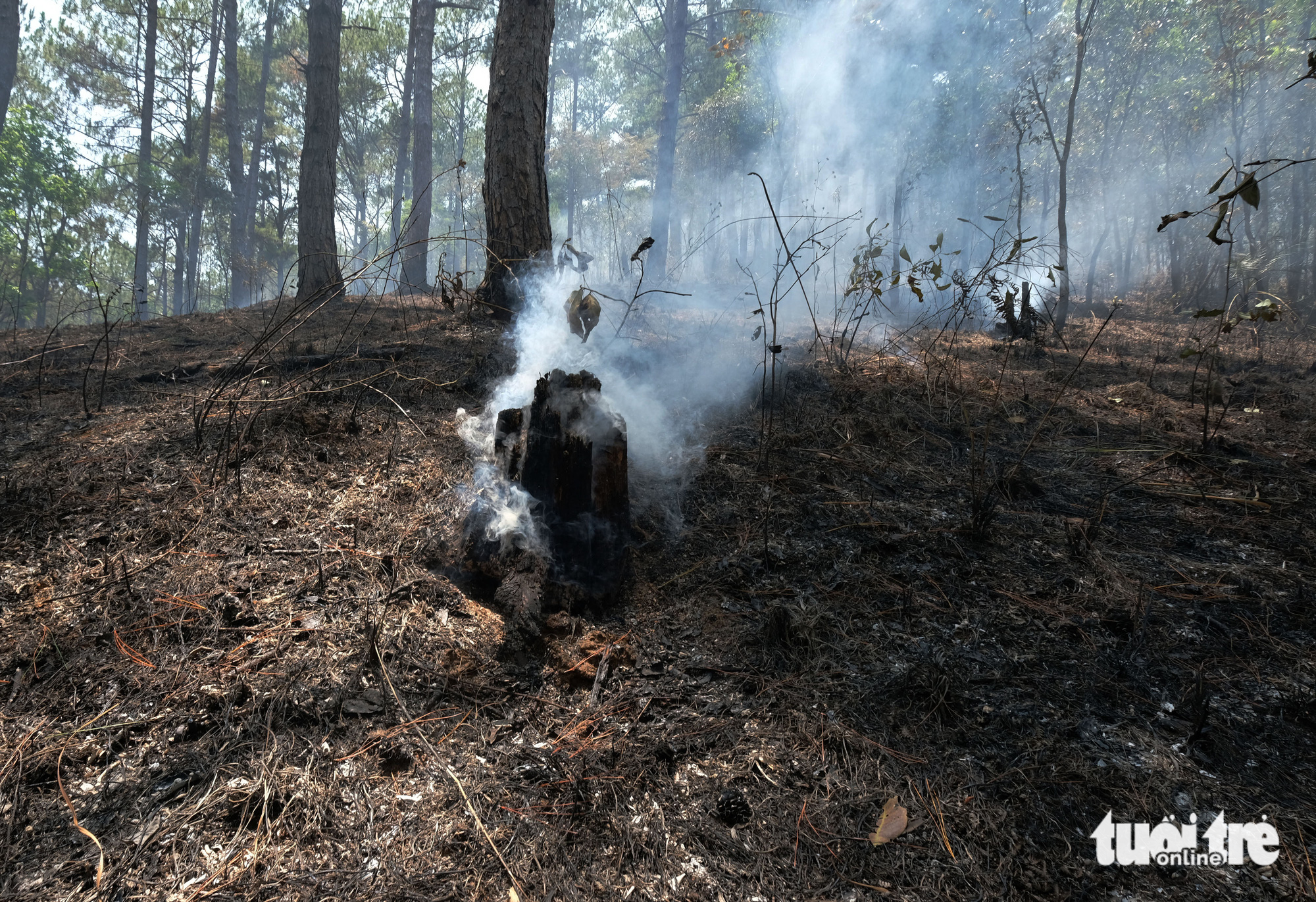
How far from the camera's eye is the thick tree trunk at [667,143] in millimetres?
12336

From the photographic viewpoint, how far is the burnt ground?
132 cm

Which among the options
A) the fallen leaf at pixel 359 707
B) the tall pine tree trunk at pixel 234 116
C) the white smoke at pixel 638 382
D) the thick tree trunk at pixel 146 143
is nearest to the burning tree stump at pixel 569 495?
the white smoke at pixel 638 382

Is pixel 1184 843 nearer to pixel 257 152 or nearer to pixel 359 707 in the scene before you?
pixel 359 707

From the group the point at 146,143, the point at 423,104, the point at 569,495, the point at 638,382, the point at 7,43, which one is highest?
the point at 146,143

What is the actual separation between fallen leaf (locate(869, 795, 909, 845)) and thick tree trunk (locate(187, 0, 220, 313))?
68.6 feet

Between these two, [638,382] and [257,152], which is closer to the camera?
[638,382]

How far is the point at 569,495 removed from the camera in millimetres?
2469

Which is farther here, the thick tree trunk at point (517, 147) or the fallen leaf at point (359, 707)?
the thick tree trunk at point (517, 147)

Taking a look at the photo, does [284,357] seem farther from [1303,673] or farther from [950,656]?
[1303,673]

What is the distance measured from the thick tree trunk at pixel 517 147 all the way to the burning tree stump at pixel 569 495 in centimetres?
255

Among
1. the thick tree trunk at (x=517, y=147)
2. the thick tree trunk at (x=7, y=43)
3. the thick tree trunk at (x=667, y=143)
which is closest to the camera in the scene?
the thick tree trunk at (x=517, y=147)

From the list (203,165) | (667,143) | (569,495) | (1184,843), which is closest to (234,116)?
(203,165)

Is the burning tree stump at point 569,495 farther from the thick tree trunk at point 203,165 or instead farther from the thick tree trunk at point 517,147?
the thick tree trunk at point 203,165

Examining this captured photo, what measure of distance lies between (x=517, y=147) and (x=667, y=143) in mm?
9412
